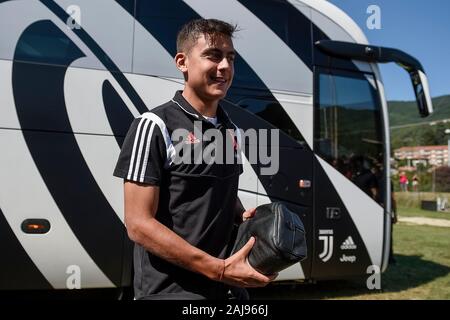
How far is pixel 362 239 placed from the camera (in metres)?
4.39

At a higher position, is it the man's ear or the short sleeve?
the man's ear

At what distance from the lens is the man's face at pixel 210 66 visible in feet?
4.71

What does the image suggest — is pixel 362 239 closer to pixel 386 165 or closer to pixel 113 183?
pixel 386 165

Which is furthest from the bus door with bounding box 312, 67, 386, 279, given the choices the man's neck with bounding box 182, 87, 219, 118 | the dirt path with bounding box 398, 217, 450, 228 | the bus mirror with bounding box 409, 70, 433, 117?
the dirt path with bounding box 398, 217, 450, 228

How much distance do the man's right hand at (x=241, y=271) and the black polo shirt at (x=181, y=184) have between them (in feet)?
0.46

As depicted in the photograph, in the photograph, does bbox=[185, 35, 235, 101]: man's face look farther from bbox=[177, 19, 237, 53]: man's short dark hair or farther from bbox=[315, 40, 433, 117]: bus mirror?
bbox=[315, 40, 433, 117]: bus mirror

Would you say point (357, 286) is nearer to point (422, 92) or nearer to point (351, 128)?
point (351, 128)

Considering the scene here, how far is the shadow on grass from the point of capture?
475cm

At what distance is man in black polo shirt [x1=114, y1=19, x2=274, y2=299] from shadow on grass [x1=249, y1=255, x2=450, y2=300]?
3327 mm

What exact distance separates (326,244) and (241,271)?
123 inches

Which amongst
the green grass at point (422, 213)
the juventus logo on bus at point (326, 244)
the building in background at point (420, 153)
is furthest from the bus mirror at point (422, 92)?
the building in background at point (420, 153)

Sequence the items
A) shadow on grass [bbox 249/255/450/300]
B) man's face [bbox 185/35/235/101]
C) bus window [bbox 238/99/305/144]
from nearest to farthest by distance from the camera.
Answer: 1. man's face [bbox 185/35/235/101]
2. bus window [bbox 238/99/305/144]
3. shadow on grass [bbox 249/255/450/300]

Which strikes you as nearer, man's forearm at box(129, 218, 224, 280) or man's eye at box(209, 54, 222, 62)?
man's forearm at box(129, 218, 224, 280)

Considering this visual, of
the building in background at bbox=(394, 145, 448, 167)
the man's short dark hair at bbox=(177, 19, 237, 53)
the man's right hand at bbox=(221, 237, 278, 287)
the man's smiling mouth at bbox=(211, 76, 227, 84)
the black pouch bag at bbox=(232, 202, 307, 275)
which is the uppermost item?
the building in background at bbox=(394, 145, 448, 167)
